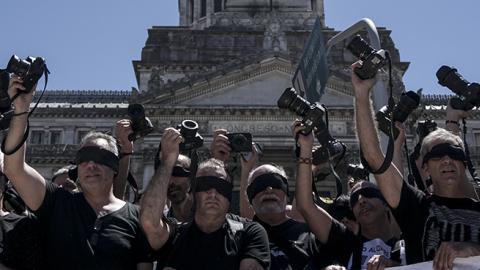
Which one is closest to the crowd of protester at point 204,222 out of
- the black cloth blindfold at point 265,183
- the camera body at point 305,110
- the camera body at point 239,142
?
the black cloth blindfold at point 265,183

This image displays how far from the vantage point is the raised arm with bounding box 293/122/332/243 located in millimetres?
6047

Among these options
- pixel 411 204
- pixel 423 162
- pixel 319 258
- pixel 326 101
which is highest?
pixel 326 101

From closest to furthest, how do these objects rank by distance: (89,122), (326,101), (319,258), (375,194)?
(319,258) < (375,194) < (326,101) < (89,122)

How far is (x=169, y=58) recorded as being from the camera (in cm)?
4422

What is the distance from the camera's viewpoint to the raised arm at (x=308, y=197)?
6.05 meters

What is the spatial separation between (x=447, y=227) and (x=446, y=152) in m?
0.66

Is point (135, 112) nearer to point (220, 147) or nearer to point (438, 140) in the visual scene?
point (220, 147)

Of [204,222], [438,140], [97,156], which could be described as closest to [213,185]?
[204,222]

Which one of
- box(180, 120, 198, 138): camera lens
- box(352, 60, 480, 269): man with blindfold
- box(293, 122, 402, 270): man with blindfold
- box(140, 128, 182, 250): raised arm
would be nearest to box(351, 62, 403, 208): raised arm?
box(352, 60, 480, 269): man with blindfold

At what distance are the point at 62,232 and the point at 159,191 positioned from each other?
90cm

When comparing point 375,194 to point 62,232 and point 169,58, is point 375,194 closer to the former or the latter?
point 62,232

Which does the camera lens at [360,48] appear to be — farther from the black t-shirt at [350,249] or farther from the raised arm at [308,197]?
the black t-shirt at [350,249]

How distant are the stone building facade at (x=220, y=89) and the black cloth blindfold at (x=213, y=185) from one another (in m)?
26.3

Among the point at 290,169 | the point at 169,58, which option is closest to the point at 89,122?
the point at 169,58
